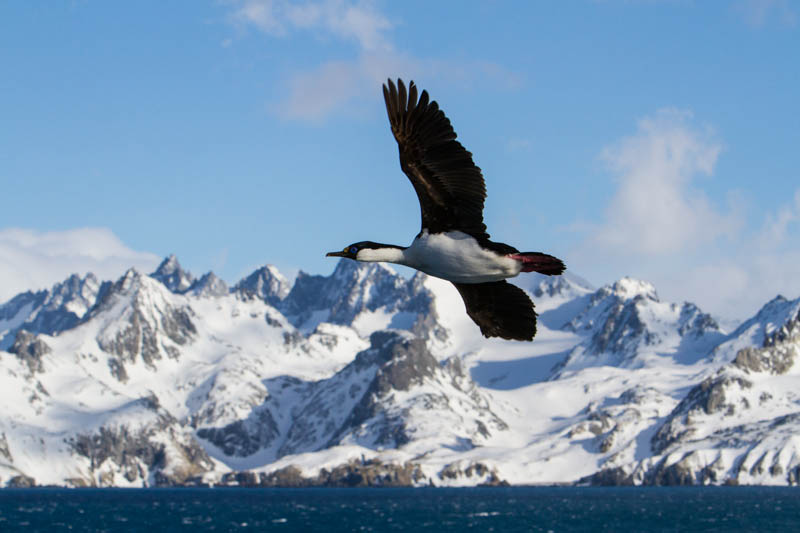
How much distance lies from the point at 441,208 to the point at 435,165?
95cm

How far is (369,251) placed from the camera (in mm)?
20453

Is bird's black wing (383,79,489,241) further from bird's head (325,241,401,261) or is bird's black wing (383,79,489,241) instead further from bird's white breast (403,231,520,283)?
bird's head (325,241,401,261)

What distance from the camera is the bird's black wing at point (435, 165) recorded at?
20.1 meters

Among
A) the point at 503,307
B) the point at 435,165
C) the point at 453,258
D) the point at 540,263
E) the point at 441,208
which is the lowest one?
the point at 503,307

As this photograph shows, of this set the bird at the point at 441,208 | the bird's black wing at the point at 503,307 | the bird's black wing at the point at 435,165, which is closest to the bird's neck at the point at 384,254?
the bird at the point at 441,208

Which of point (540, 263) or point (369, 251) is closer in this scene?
point (540, 263)

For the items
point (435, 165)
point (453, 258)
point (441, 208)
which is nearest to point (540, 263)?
point (453, 258)

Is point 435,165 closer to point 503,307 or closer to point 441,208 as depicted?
point 441,208

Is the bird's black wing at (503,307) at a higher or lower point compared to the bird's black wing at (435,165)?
lower

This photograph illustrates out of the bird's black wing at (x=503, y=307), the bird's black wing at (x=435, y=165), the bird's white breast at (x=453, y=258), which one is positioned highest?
the bird's black wing at (x=435, y=165)

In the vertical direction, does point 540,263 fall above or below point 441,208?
below

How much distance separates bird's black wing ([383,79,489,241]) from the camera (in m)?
20.1

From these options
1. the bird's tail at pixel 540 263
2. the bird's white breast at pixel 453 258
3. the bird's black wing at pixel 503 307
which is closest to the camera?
the bird's tail at pixel 540 263

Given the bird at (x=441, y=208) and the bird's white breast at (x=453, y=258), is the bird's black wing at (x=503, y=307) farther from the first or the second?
the bird's white breast at (x=453, y=258)
